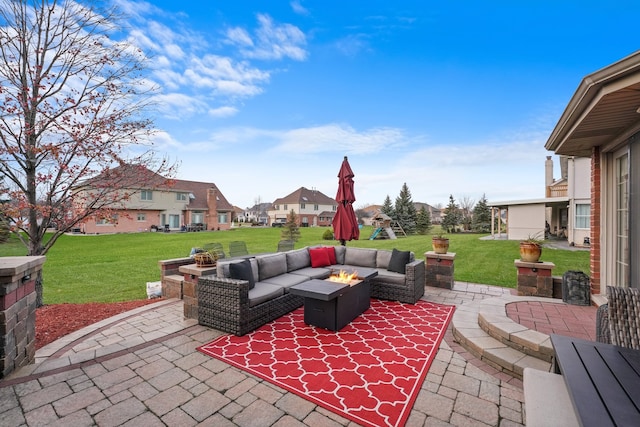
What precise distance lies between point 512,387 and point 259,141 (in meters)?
13.8

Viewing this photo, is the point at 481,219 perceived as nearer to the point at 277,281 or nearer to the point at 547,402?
the point at 277,281

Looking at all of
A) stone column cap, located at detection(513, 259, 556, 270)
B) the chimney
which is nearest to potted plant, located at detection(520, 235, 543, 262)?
stone column cap, located at detection(513, 259, 556, 270)

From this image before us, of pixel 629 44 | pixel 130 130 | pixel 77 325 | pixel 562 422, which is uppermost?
pixel 629 44

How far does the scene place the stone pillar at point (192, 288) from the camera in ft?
15.3

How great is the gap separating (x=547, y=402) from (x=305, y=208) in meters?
46.3

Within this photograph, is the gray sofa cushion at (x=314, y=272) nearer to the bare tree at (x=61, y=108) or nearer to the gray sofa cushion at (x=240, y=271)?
the gray sofa cushion at (x=240, y=271)

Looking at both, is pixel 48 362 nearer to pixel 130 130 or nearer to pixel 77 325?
pixel 77 325

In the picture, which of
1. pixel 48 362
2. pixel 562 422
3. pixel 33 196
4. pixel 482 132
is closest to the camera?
pixel 562 422

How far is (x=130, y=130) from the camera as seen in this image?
5.27 m

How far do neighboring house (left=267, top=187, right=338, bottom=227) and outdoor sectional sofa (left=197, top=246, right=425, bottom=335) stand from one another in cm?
3967

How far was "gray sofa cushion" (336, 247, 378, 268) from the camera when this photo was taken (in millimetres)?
6629

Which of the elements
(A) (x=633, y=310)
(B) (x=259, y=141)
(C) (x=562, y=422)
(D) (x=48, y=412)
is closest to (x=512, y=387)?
(A) (x=633, y=310)

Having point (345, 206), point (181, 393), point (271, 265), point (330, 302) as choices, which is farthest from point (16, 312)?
point (345, 206)

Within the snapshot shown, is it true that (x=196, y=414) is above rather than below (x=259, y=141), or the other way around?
below
